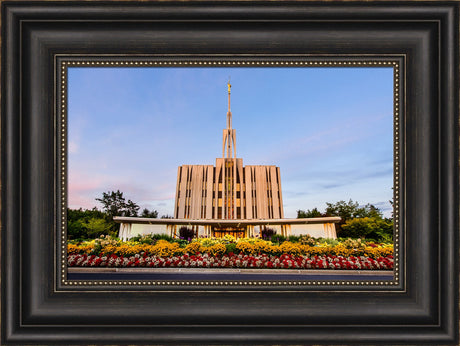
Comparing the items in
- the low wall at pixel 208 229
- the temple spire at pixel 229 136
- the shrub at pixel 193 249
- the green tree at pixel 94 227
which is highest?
the temple spire at pixel 229 136

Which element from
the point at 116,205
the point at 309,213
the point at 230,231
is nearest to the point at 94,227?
the point at 116,205

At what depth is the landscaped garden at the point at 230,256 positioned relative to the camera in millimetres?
3375

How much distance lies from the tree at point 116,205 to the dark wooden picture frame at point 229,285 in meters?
1.71

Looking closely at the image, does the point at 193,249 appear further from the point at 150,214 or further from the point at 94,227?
the point at 150,214

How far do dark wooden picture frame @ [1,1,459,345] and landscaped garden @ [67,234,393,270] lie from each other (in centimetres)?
50

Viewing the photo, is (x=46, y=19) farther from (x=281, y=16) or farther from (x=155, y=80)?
(x=281, y=16)

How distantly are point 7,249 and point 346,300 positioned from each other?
3596mm

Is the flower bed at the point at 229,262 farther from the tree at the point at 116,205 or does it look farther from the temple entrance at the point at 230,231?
the temple entrance at the point at 230,231

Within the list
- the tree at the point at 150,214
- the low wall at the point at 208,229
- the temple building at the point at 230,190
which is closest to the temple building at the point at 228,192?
the temple building at the point at 230,190

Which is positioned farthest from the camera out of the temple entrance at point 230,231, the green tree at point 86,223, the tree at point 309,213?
the temple entrance at point 230,231

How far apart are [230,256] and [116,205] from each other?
9.30ft

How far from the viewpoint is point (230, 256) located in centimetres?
395

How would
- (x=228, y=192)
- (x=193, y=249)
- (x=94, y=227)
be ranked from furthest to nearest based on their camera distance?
1. (x=228, y=192)
2. (x=193, y=249)
3. (x=94, y=227)

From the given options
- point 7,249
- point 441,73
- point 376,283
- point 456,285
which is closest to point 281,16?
point 441,73
